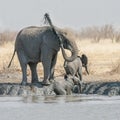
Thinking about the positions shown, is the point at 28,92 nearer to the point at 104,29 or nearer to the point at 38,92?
the point at 38,92

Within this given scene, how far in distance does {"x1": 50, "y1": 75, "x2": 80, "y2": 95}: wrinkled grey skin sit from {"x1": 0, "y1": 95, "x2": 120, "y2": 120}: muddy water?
0.57 metres

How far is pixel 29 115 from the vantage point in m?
19.5

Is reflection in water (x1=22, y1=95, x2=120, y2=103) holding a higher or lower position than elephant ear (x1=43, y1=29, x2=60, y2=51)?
lower

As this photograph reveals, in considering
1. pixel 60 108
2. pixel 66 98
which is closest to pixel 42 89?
pixel 66 98

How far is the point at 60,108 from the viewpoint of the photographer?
21.0 metres

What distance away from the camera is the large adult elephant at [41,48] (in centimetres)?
2630

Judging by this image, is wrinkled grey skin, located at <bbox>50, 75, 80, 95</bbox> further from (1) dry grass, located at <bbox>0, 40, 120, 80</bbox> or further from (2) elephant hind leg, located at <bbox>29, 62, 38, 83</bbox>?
(1) dry grass, located at <bbox>0, 40, 120, 80</bbox>

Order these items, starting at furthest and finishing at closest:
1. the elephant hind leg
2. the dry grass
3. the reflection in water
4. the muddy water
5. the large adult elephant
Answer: the dry grass → the elephant hind leg → the large adult elephant → the reflection in water → the muddy water

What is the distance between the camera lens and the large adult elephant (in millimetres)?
26297

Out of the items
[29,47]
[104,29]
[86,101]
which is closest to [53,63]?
[29,47]

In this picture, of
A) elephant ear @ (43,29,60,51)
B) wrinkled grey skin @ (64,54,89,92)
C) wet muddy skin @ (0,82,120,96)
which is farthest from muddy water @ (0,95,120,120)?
elephant ear @ (43,29,60,51)

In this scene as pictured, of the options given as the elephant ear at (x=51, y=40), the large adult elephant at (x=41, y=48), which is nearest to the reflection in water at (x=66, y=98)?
the large adult elephant at (x=41, y=48)

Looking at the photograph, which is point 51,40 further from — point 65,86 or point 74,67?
point 65,86

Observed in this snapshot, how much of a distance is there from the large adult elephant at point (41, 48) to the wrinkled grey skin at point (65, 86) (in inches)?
36.6
